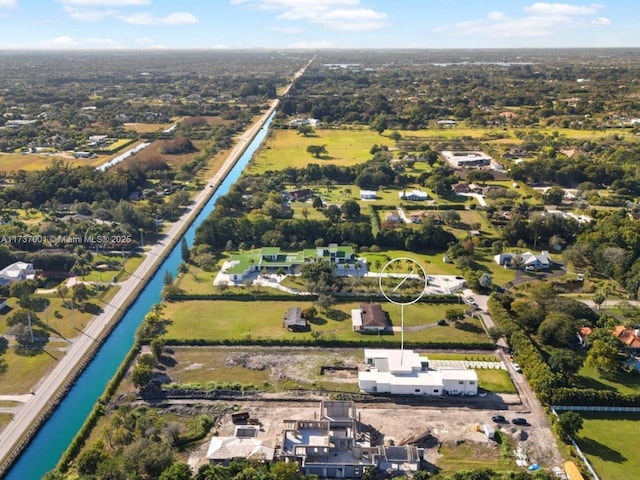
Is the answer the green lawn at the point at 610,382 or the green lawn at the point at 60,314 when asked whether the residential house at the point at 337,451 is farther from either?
the green lawn at the point at 60,314

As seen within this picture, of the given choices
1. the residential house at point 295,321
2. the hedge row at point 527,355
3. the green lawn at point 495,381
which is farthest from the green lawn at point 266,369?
the hedge row at point 527,355

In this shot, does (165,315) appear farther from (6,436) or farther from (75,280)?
(6,436)

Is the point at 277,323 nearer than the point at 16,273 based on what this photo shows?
Yes

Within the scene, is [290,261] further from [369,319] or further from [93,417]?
[93,417]

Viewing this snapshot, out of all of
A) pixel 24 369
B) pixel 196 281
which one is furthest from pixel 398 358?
pixel 24 369

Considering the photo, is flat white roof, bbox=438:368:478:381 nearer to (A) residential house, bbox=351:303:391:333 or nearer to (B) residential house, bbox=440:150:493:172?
(A) residential house, bbox=351:303:391:333
